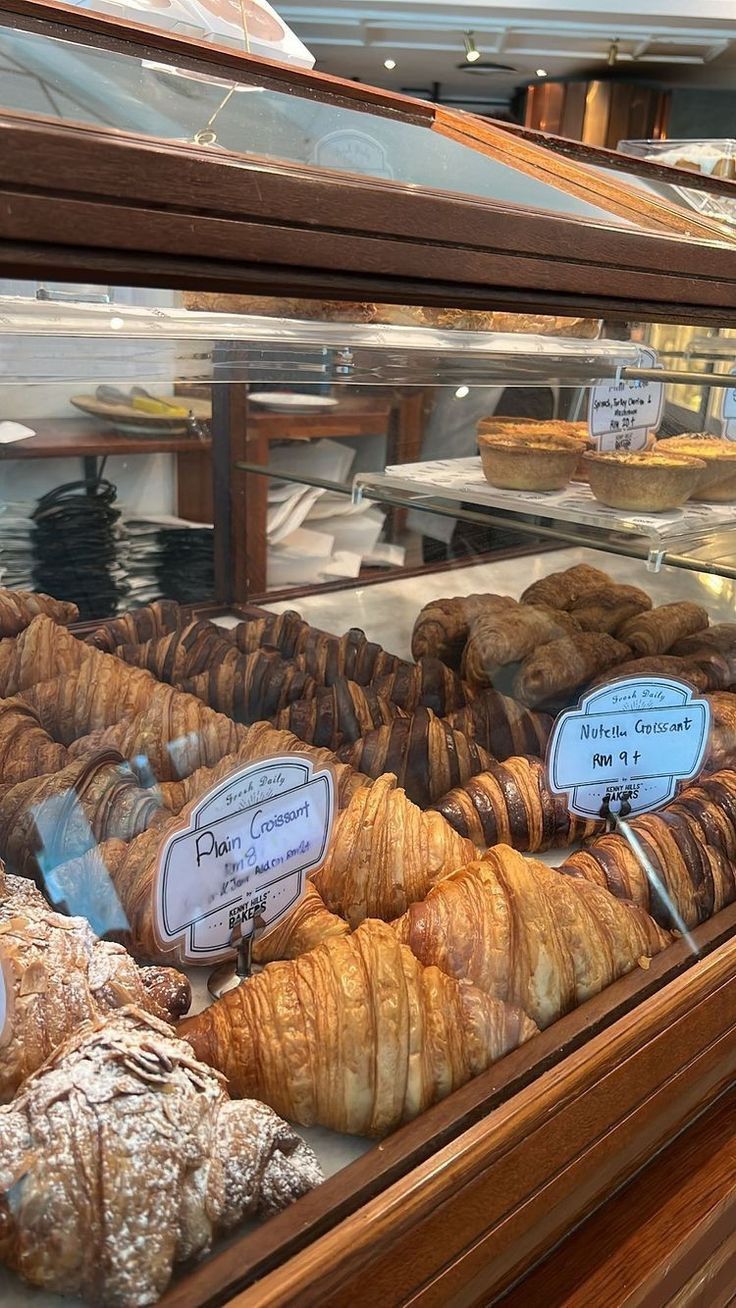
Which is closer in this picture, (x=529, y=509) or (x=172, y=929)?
(x=172, y=929)

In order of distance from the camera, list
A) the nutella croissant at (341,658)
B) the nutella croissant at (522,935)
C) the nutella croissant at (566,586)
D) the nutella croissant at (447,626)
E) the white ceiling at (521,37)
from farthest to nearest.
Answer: the white ceiling at (521,37) → the nutella croissant at (566,586) → the nutella croissant at (447,626) → the nutella croissant at (341,658) → the nutella croissant at (522,935)

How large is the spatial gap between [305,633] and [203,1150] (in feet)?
2.85

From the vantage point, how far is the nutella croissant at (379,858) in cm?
88

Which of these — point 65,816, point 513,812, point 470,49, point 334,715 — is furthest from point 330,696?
point 470,49

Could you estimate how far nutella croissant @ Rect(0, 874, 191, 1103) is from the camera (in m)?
0.61

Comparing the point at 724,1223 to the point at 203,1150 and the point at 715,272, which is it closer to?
the point at 203,1150

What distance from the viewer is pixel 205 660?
1.26 m

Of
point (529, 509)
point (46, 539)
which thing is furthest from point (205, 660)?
point (529, 509)

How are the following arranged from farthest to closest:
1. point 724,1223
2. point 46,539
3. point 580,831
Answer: point 46,539 → point 580,831 → point 724,1223

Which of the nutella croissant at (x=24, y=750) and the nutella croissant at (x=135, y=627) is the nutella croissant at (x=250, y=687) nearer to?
the nutella croissant at (x=135, y=627)

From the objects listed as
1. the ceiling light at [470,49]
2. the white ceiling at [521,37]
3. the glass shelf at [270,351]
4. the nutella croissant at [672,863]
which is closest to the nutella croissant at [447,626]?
the glass shelf at [270,351]

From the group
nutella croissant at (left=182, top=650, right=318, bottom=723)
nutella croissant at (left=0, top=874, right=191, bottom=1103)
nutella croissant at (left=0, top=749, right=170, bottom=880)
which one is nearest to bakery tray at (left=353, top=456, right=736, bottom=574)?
nutella croissant at (left=182, top=650, right=318, bottom=723)

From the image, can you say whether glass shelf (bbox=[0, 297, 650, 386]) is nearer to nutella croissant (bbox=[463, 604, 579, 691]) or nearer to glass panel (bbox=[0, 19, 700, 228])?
glass panel (bbox=[0, 19, 700, 228])

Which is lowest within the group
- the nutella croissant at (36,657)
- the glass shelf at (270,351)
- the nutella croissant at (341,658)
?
the nutella croissant at (341,658)
